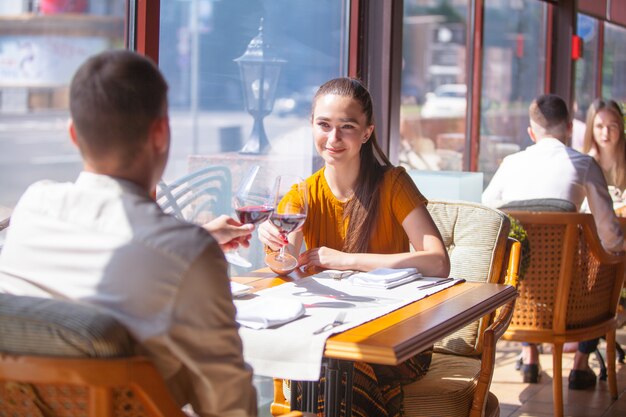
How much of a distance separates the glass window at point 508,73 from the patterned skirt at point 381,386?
144 inches

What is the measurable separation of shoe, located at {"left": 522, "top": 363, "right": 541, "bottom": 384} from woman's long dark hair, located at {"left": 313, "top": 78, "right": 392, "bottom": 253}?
6.58 ft

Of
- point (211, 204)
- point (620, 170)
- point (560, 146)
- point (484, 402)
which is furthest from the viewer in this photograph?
point (620, 170)

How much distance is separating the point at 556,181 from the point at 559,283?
714 mm

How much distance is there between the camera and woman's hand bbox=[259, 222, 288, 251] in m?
2.58

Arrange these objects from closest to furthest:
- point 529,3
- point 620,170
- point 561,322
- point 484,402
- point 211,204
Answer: point 484,402 < point 211,204 < point 561,322 < point 620,170 < point 529,3

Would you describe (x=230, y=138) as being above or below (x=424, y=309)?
above

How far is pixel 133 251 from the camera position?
1433mm

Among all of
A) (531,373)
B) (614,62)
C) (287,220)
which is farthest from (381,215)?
(614,62)

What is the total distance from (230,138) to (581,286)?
1.59m

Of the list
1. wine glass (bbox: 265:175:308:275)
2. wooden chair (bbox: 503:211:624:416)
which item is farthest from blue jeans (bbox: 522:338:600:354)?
wine glass (bbox: 265:175:308:275)

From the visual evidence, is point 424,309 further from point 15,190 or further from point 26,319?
point 15,190

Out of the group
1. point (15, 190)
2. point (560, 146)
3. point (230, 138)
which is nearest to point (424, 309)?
point (15, 190)

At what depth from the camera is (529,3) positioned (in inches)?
270

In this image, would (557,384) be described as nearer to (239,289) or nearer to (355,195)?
(355,195)
